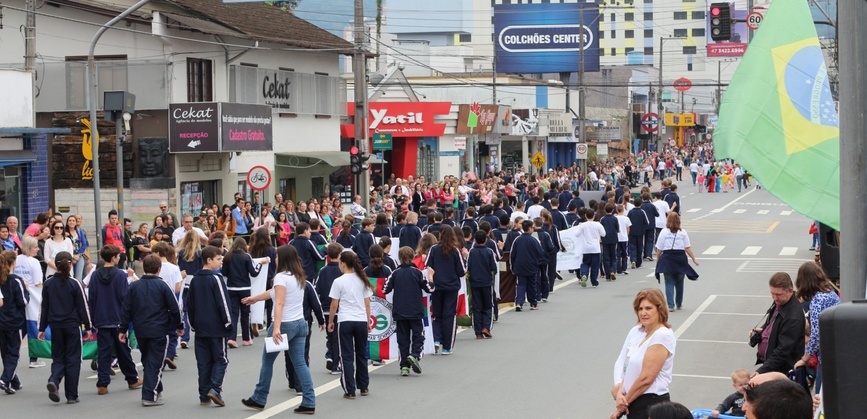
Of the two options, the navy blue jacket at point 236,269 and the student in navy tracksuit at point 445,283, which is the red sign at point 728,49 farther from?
the navy blue jacket at point 236,269

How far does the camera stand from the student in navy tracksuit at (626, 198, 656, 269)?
2698 cm

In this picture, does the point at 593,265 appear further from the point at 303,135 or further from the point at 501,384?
the point at 303,135

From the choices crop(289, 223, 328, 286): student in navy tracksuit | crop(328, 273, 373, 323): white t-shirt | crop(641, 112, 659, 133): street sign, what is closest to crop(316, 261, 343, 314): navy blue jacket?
crop(328, 273, 373, 323): white t-shirt

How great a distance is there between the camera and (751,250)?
31812 mm

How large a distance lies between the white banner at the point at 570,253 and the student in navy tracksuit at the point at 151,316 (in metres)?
12.6

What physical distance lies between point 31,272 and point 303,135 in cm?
2483

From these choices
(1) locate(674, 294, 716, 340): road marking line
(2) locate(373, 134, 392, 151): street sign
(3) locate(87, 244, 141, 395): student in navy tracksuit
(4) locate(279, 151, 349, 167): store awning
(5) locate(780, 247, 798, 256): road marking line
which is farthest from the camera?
(2) locate(373, 134, 392, 151): street sign

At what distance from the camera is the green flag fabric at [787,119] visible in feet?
23.8

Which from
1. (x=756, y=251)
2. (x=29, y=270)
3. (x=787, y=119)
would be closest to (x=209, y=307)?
(x=29, y=270)

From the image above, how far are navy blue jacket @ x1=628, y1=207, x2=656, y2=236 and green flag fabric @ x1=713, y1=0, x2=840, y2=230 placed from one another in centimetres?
1891

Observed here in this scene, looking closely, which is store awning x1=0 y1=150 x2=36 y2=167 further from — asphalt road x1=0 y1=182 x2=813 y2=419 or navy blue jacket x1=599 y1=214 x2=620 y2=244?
navy blue jacket x1=599 y1=214 x2=620 y2=244

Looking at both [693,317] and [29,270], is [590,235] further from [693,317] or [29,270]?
[29,270]

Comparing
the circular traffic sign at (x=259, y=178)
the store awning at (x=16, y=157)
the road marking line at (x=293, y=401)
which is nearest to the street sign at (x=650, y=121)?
the circular traffic sign at (x=259, y=178)

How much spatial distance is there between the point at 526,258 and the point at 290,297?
856 cm
